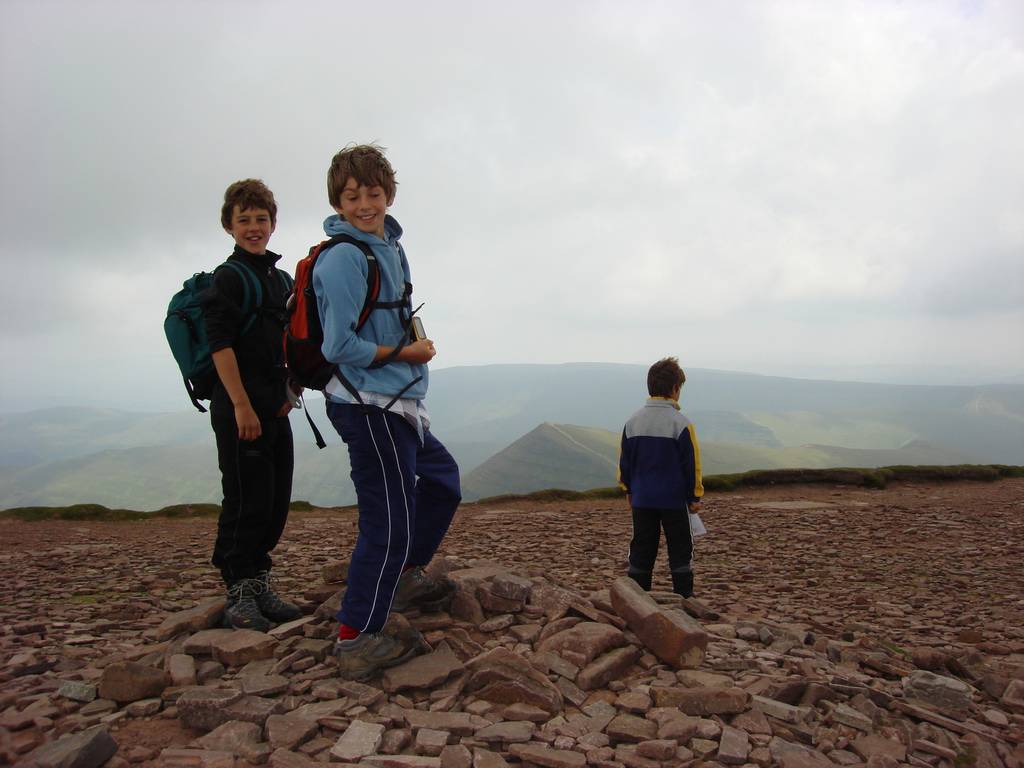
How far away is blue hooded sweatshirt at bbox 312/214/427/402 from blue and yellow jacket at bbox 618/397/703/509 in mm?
2835

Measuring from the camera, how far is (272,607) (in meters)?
5.33

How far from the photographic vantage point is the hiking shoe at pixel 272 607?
17.5ft

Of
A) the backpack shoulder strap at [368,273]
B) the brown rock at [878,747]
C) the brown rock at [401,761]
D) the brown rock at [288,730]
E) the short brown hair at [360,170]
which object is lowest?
the brown rock at [878,747]

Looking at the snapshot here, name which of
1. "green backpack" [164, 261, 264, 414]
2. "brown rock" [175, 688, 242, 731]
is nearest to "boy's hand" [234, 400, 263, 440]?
"green backpack" [164, 261, 264, 414]

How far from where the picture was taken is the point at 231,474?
5.12 m

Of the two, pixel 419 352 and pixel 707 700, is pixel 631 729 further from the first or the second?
pixel 419 352

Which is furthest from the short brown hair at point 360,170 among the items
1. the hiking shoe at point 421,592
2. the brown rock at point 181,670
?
the brown rock at point 181,670

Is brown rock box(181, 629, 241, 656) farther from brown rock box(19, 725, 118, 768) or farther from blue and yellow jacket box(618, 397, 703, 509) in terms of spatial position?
blue and yellow jacket box(618, 397, 703, 509)

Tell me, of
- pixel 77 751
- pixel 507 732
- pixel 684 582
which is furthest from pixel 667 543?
pixel 77 751

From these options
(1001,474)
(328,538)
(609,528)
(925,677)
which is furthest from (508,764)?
(1001,474)

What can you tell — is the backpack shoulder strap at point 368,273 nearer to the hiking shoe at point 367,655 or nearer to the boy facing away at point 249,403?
the boy facing away at point 249,403

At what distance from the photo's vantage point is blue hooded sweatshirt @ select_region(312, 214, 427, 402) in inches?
162

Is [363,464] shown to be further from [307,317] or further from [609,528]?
[609,528]

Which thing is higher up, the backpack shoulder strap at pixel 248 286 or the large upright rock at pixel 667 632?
the backpack shoulder strap at pixel 248 286
